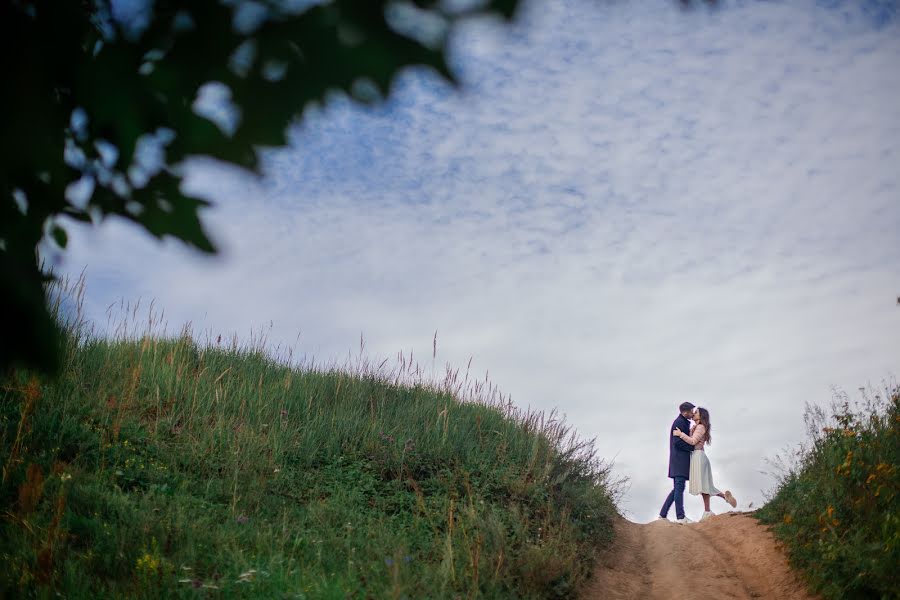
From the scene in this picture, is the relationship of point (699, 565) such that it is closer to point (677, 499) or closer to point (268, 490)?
point (677, 499)

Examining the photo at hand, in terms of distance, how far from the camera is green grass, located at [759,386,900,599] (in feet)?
22.9

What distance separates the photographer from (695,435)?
515 inches

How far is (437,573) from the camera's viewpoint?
6.23m

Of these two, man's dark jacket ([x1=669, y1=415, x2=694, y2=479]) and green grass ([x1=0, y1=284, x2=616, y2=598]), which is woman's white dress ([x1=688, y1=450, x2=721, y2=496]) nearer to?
man's dark jacket ([x1=669, y1=415, x2=694, y2=479])

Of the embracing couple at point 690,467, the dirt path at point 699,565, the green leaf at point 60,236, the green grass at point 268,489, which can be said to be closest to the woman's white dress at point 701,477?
the embracing couple at point 690,467

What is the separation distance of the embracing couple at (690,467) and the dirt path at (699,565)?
1745mm

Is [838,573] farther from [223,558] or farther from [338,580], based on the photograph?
[223,558]

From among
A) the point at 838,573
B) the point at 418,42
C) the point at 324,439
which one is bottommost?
the point at 838,573

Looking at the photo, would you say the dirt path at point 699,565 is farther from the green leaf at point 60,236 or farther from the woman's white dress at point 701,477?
the green leaf at point 60,236

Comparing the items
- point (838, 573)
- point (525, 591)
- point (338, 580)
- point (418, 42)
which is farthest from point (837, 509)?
point (418, 42)

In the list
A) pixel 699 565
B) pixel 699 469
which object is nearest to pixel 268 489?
pixel 699 565

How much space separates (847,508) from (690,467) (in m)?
4.97

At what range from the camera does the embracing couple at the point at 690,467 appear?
12.7 m

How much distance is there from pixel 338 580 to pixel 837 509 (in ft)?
19.7
